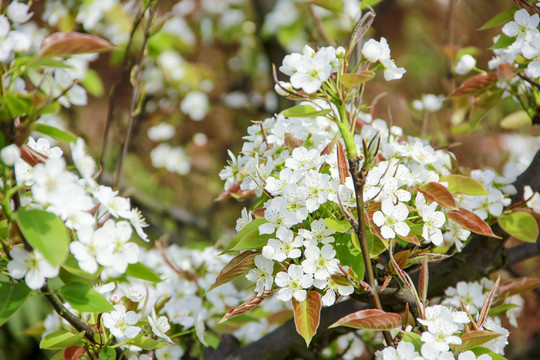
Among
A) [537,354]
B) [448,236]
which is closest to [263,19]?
[448,236]

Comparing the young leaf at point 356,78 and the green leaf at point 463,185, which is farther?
the green leaf at point 463,185

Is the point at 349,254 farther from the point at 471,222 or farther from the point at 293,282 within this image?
the point at 471,222

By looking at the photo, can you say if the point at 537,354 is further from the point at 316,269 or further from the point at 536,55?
the point at 316,269

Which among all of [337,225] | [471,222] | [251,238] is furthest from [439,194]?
[251,238]

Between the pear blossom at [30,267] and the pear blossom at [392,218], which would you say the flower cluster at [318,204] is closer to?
the pear blossom at [392,218]

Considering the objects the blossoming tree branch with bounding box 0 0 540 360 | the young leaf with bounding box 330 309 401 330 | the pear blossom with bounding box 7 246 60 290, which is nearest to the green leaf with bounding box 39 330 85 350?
the blossoming tree branch with bounding box 0 0 540 360

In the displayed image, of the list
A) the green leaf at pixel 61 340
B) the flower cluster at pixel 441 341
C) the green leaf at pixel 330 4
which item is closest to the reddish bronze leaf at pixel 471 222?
the flower cluster at pixel 441 341

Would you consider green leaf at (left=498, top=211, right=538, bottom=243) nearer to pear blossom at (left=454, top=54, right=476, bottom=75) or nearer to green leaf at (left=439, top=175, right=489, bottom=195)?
green leaf at (left=439, top=175, right=489, bottom=195)

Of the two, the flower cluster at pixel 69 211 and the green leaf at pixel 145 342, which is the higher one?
the flower cluster at pixel 69 211

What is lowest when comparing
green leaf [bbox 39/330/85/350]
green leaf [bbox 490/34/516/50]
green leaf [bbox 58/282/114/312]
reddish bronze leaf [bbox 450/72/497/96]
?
green leaf [bbox 39/330/85/350]
